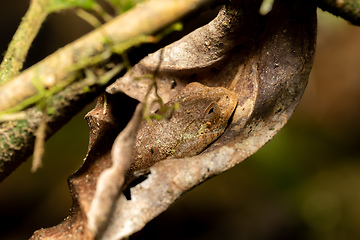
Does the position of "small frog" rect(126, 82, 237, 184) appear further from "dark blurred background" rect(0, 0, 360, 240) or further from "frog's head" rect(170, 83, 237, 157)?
"dark blurred background" rect(0, 0, 360, 240)

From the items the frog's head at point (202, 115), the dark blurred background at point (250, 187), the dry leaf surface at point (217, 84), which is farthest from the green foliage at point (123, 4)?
the dark blurred background at point (250, 187)

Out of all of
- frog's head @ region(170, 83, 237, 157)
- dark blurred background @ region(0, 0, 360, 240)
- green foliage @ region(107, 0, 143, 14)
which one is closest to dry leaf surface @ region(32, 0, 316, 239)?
frog's head @ region(170, 83, 237, 157)

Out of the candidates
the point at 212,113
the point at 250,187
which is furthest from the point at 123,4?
the point at 250,187

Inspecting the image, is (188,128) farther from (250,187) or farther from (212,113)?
(250,187)

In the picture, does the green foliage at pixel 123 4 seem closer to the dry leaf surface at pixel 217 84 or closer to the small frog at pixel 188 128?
the dry leaf surface at pixel 217 84

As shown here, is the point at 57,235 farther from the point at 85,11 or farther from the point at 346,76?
the point at 346,76

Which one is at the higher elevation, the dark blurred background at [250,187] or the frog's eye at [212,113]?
the frog's eye at [212,113]

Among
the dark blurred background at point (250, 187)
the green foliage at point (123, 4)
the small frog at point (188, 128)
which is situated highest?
the green foliage at point (123, 4)

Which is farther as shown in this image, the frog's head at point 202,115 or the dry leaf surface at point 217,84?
the frog's head at point 202,115
